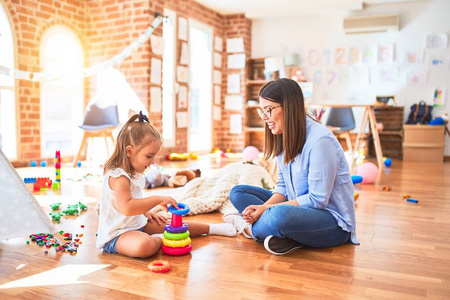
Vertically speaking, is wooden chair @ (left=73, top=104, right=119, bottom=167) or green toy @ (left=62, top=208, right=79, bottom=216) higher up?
wooden chair @ (left=73, top=104, right=119, bottom=167)

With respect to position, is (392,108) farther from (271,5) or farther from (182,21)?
(182,21)

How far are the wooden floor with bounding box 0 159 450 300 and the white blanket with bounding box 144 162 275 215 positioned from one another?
21.3 inches

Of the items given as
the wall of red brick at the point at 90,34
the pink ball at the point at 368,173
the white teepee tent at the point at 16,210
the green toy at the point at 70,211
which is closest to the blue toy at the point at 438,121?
the pink ball at the point at 368,173

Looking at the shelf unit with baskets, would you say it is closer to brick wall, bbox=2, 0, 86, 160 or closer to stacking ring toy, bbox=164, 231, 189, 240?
brick wall, bbox=2, 0, 86, 160

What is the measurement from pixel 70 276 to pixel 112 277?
14 centimetres

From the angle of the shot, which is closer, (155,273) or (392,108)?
(155,273)

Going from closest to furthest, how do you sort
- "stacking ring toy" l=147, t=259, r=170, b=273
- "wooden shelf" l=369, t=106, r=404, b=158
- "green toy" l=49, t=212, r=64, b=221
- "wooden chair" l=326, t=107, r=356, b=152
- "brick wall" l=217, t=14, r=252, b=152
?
"stacking ring toy" l=147, t=259, r=170, b=273, "green toy" l=49, t=212, r=64, b=221, "wooden chair" l=326, t=107, r=356, b=152, "wooden shelf" l=369, t=106, r=404, b=158, "brick wall" l=217, t=14, r=252, b=152

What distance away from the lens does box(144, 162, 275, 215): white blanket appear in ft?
8.21

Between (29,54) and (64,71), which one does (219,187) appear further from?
(64,71)

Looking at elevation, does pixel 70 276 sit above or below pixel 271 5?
A: below

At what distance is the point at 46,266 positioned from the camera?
60.4 inches

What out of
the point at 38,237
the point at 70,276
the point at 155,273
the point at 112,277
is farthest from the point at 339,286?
the point at 38,237

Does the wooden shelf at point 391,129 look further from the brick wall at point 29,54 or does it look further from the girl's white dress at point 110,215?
the girl's white dress at point 110,215

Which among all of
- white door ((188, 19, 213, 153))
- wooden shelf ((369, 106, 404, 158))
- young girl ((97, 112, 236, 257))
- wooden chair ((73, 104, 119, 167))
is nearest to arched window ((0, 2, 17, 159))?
wooden chair ((73, 104, 119, 167))
